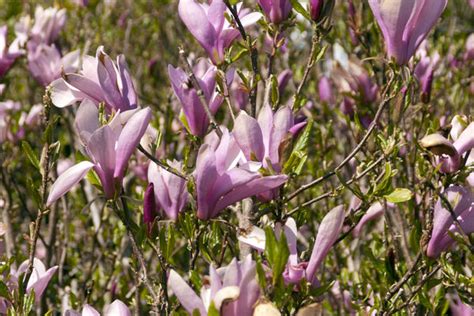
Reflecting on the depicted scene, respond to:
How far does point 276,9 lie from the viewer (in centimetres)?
177

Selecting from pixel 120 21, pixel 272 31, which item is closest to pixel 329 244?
pixel 272 31

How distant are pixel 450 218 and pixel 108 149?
0.76 metres

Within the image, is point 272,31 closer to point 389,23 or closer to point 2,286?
point 389,23

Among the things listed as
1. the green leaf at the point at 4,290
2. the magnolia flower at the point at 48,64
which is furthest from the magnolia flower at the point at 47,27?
the green leaf at the point at 4,290

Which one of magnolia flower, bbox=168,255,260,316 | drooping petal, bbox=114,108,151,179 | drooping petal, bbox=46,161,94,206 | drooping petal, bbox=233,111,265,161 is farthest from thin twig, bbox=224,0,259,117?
magnolia flower, bbox=168,255,260,316

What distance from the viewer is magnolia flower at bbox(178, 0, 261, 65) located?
171cm

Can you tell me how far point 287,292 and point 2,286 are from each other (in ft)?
2.04

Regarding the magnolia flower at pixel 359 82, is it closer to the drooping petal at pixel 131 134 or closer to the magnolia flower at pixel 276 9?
the magnolia flower at pixel 276 9

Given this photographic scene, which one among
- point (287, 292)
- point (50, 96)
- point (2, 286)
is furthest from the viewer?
point (50, 96)

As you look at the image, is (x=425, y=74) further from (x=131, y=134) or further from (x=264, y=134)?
(x=131, y=134)

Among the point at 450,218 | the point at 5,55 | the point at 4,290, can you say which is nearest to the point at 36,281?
the point at 4,290

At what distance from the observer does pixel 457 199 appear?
5.10 ft

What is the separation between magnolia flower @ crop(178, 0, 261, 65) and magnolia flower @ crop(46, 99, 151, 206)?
0.35 metres

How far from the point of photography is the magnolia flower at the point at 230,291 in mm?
1146
